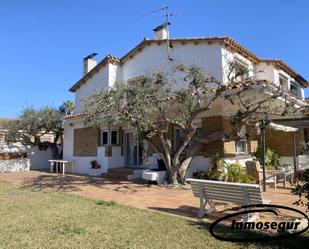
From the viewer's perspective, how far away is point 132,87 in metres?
13.3

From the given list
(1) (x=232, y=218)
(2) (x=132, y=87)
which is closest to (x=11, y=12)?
(2) (x=132, y=87)

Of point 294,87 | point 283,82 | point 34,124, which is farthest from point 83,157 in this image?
point 294,87

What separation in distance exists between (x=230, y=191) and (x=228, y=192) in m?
0.07

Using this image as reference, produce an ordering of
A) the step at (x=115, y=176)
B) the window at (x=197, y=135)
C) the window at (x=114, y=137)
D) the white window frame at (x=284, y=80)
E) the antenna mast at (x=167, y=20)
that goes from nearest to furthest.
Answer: the window at (x=197, y=135)
the step at (x=115, y=176)
the antenna mast at (x=167, y=20)
the window at (x=114, y=137)
the white window frame at (x=284, y=80)

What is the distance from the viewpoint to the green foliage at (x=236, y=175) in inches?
510

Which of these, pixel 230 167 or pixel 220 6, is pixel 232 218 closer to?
pixel 230 167

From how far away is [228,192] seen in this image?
7645 millimetres

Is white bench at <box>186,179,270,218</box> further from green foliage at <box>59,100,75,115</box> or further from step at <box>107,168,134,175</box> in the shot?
green foliage at <box>59,100,75,115</box>

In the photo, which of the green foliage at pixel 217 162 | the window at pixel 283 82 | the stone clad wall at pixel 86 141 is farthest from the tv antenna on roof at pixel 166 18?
the window at pixel 283 82

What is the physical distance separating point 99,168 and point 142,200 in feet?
34.8

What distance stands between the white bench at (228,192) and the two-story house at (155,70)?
25.9 feet

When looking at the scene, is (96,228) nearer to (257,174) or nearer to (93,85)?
(257,174)

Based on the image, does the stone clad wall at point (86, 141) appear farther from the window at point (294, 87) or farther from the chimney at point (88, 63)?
the window at point (294, 87)

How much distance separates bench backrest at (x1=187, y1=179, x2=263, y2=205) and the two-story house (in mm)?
7941
